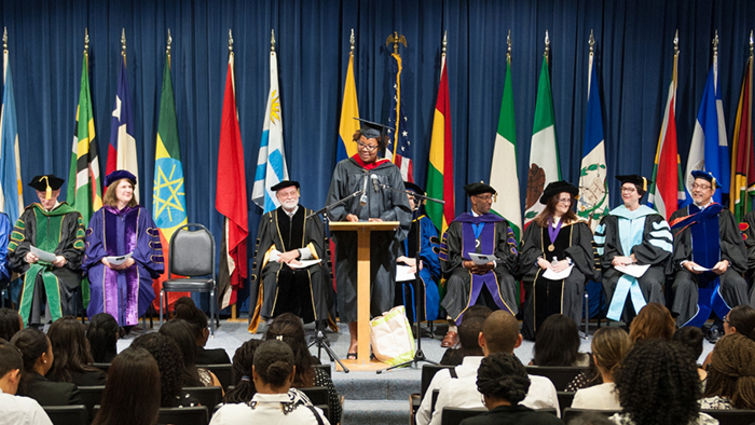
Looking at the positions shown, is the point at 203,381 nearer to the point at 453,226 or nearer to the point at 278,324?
the point at 278,324

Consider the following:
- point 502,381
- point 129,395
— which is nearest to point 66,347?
point 129,395

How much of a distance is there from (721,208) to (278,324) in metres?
5.08

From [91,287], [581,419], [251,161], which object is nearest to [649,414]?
[581,419]

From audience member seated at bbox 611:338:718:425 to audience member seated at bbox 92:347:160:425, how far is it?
1.51 meters

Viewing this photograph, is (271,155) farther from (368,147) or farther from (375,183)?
(375,183)

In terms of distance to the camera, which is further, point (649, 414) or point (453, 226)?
point (453, 226)

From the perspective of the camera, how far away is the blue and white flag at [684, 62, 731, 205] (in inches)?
312

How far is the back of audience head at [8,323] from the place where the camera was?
4133mm

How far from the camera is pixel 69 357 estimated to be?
142 inches

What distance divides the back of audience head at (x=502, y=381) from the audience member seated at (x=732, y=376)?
2.92 feet

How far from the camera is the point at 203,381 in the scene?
3621mm

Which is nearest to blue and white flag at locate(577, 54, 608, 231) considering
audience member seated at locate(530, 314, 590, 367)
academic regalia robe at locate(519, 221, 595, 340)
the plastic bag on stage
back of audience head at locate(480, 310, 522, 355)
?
academic regalia robe at locate(519, 221, 595, 340)

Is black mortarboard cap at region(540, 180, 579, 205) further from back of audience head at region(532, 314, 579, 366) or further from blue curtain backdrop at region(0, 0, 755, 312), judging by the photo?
back of audience head at region(532, 314, 579, 366)

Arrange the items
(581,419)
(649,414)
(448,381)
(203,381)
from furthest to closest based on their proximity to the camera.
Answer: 1. (203,381)
2. (448,381)
3. (649,414)
4. (581,419)
